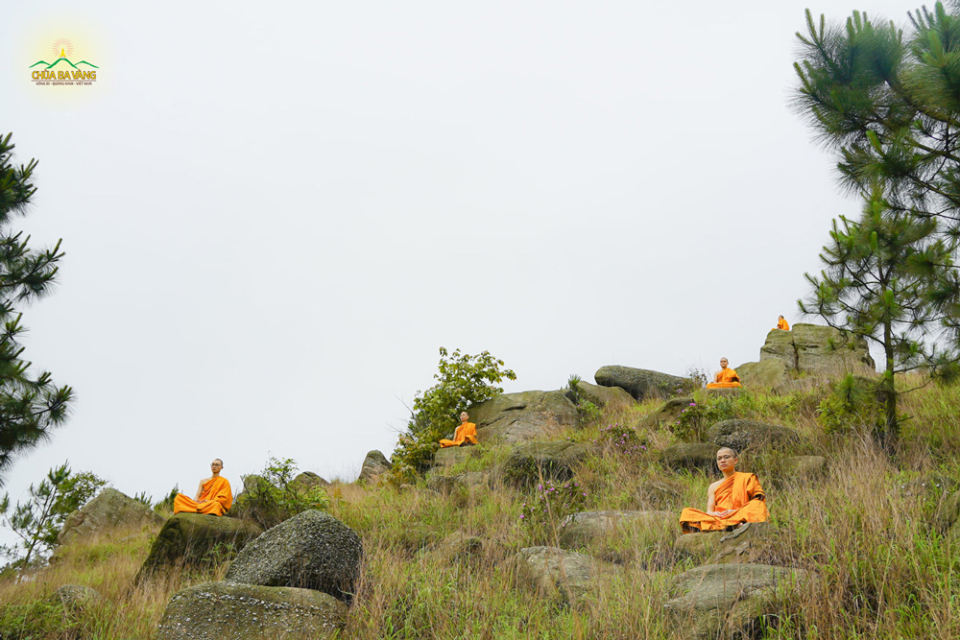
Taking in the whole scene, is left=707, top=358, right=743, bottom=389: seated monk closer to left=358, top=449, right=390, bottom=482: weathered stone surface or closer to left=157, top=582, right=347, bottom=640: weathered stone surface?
left=358, top=449, right=390, bottom=482: weathered stone surface

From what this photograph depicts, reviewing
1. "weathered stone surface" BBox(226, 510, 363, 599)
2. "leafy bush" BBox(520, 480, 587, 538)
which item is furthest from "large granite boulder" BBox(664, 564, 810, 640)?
"weathered stone surface" BBox(226, 510, 363, 599)

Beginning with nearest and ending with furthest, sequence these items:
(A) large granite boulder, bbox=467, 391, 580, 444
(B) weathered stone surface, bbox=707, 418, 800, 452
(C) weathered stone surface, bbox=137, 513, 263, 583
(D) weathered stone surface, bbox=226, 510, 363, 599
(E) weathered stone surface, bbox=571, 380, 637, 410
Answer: (D) weathered stone surface, bbox=226, 510, 363, 599 < (C) weathered stone surface, bbox=137, 513, 263, 583 < (B) weathered stone surface, bbox=707, 418, 800, 452 < (A) large granite boulder, bbox=467, 391, 580, 444 < (E) weathered stone surface, bbox=571, 380, 637, 410

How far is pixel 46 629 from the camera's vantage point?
630 centimetres

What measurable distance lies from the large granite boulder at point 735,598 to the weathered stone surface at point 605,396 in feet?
47.6

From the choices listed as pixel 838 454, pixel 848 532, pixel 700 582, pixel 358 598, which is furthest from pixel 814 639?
pixel 838 454

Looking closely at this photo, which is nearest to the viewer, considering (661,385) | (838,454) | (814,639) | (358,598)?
(814,639)

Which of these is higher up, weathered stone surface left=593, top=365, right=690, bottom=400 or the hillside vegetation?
weathered stone surface left=593, top=365, right=690, bottom=400

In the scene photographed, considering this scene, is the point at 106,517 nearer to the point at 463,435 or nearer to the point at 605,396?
the point at 463,435

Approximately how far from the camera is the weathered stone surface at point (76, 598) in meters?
6.71

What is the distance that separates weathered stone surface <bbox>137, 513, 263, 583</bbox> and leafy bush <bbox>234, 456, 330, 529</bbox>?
1.37 m

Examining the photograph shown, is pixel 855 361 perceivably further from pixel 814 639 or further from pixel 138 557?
pixel 138 557

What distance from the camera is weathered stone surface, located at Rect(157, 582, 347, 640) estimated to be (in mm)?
5477

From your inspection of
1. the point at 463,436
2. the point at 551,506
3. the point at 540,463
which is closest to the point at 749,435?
the point at 540,463

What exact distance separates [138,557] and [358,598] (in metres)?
7.75
